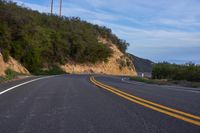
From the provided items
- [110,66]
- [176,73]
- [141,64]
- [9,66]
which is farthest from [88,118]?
[141,64]

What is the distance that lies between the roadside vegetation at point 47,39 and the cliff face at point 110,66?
1.14m

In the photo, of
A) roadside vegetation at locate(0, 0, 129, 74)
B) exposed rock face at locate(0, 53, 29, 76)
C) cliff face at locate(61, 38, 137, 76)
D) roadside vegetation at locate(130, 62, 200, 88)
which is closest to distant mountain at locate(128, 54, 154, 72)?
roadside vegetation at locate(0, 0, 129, 74)

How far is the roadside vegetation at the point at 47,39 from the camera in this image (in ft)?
183

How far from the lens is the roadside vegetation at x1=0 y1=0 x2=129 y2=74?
55781 mm

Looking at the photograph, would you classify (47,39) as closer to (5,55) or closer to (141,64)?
(5,55)

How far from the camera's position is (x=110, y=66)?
91062 millimetres

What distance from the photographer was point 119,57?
9512 cm

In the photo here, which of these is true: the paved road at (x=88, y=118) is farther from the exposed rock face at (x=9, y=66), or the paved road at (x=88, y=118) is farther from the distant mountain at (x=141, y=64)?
the distant mountain at (x=141, y=64)

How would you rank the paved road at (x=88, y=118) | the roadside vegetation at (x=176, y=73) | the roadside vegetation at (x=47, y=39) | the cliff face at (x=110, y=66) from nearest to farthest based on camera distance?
the paved road at (x=88, y=118) < the roadside vegetation at (x=176, y=73) < the roadside vegetation at (x=47, y=39) < the cliff face at (x=110, y=66)

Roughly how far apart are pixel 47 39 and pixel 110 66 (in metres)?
25.5

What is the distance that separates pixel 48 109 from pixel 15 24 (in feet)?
150

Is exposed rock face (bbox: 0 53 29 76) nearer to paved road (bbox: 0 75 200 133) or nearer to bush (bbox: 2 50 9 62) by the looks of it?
bush (bbox: 2 50 9 62)

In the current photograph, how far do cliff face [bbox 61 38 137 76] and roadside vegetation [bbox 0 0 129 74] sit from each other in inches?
44.9

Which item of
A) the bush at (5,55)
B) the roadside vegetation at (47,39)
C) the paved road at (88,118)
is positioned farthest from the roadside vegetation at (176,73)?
the paved road at (88,118)
